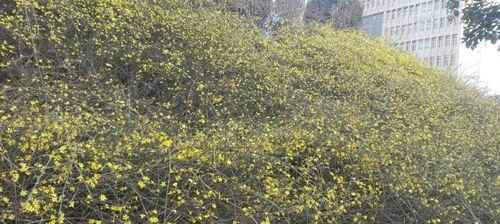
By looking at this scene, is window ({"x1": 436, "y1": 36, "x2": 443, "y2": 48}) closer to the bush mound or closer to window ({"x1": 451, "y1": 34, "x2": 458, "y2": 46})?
window ({"x1": 451, "y1": 34, "x2": 458, "y2": 46})

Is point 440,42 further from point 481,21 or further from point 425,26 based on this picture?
point 481,21

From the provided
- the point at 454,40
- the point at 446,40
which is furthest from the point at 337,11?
the point at 446,40

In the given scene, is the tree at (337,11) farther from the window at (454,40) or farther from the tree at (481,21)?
the window at (454,40)

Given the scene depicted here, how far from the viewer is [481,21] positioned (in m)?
7.92

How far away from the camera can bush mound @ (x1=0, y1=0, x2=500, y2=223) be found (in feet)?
6.96

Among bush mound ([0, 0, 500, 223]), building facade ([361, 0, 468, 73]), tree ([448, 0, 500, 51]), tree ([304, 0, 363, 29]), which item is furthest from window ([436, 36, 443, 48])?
bush mound ([0, 0, 500, 223])

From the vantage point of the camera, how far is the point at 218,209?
7.54ft

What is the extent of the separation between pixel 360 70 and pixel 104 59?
3481 millimetres

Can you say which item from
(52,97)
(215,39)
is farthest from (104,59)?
(215,39)

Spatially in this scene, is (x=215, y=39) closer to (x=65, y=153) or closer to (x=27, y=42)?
(x=27, y=42)

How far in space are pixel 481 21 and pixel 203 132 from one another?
673cm

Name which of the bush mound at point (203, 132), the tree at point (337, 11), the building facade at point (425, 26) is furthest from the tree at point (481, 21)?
the building facade at point (425, 26)

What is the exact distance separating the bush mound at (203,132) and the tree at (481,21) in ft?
9.22

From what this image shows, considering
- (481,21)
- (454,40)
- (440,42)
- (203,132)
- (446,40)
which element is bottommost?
(440,42)
